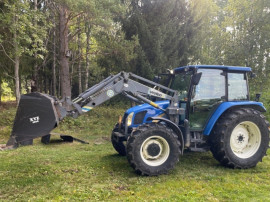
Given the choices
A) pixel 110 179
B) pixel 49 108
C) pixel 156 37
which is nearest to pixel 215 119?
pixel 110 179

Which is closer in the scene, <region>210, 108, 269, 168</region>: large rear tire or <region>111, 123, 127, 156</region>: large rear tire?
<region>210, 108, 269, 168</region>: large rear tire

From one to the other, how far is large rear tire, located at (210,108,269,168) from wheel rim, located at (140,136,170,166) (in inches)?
47.5

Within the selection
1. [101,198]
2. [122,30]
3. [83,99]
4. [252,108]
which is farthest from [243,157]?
[122,30]

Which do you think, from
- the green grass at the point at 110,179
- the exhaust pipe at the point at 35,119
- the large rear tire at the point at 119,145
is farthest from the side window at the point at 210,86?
the exhaust pipe at the point at 35,119

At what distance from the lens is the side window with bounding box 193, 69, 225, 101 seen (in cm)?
521

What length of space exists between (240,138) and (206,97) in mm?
1224

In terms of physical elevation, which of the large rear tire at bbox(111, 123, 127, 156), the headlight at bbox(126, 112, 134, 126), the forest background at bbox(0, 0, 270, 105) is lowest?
the large rear tire at bbox(111, 123, 127, 156)

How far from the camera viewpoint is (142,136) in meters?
4.46

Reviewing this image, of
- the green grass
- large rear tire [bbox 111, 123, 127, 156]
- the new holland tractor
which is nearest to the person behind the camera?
the green grass

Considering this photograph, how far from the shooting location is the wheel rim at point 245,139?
5277 mm

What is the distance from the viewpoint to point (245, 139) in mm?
5375

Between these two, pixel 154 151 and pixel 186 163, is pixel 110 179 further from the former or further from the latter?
pixel 186 163

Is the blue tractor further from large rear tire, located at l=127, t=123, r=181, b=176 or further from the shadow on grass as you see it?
the shadow on grass

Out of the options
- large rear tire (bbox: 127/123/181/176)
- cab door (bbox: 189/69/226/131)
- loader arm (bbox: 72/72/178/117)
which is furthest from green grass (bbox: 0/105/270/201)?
loader arm (bbox: 72/72/178/117)
